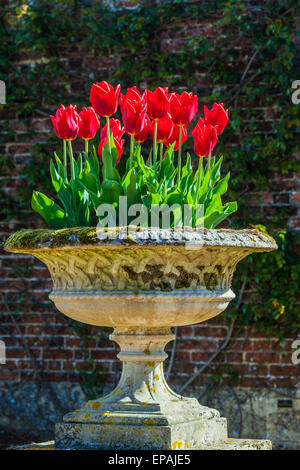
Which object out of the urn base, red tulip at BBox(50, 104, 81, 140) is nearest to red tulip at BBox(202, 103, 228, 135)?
red tulip at BBox(50, 104, 81, 140)

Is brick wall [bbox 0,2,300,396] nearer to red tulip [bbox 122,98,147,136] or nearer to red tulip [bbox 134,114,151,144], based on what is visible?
red tulip [bbox 134,114,151,144]

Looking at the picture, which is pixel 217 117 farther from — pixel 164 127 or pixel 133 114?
pixel 133 114

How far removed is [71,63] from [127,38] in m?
0.43

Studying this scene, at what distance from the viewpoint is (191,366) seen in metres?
4.67

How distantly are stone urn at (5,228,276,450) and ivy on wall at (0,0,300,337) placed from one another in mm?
1850

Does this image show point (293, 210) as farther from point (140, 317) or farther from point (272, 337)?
point (140, 317)

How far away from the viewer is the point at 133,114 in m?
→ 2.63

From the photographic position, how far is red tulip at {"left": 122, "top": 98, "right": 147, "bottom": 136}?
2.62m

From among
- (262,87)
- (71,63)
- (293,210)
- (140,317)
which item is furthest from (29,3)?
(140,317)

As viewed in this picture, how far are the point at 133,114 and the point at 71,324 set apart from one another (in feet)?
8.11

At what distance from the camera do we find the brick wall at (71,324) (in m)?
4.59

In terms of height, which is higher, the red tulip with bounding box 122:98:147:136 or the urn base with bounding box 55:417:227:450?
the red tulip with bounding box 122:98:147:136

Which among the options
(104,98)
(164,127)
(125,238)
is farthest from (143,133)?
(125,238)

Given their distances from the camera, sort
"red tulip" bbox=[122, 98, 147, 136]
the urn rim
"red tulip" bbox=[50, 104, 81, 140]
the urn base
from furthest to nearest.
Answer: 1. "red tulip" bbox=[50, 104, 81, 140]
2. "red tulip" bbox=[122, 98, 147, 136]
3. the urn base
4. the urn rim
